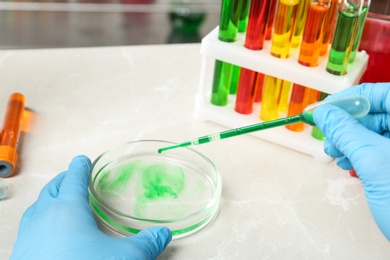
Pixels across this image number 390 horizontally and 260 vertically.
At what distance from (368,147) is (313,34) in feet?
1.44

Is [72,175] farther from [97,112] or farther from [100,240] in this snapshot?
[97,112]

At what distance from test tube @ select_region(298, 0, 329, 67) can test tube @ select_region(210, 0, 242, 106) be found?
197mm

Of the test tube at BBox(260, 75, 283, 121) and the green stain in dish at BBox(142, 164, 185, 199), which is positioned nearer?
the green stain in dish at BBox(142, 164, 185, 199)

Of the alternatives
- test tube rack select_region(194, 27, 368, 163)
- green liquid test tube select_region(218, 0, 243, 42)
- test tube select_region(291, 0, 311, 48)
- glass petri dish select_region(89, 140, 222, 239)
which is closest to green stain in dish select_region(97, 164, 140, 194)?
glass petri dish select_region(89, 140, 222, 239)

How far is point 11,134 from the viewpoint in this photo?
1.53 meters

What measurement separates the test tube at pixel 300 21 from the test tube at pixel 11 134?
80 centimetres

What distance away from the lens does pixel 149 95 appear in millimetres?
1849

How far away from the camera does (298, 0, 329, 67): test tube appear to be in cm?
150

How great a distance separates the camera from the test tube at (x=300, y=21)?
5.02 feet

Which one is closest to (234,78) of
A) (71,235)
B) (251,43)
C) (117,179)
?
(251,43)

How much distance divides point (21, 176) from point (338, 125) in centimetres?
80

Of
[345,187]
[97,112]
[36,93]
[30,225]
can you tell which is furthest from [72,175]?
[345,187]

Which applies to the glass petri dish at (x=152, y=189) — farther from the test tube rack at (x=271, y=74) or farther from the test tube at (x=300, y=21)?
the test tube at (x=300, y=21)

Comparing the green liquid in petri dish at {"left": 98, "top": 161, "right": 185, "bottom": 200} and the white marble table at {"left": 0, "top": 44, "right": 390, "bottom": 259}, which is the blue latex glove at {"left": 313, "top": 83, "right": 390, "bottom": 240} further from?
the green liquid in petri dish at {"left": 98, "top": 161, "right": 185, "bottom": 200}
